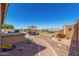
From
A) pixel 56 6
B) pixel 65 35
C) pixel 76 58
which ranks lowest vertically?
pixel 76 58

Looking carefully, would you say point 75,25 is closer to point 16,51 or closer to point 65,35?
point 65,35

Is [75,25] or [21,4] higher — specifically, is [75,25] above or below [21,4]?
below

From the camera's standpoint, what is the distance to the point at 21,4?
3.61 m

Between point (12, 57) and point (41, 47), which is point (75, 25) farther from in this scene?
point (12, 57)

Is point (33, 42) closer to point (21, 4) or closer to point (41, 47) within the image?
point (41, 47)

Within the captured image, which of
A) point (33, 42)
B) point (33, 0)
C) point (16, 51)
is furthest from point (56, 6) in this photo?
point (16, 51)

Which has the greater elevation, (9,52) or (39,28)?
(39,28)

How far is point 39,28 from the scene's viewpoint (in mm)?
3613

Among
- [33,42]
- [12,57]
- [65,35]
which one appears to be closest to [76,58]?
[65,35]

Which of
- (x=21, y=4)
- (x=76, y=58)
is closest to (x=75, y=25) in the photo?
(x=76, y=58)

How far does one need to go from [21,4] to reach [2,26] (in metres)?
0.37

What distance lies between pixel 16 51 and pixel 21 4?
609 mm

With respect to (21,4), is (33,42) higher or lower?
lower

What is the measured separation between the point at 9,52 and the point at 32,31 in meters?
0.40
